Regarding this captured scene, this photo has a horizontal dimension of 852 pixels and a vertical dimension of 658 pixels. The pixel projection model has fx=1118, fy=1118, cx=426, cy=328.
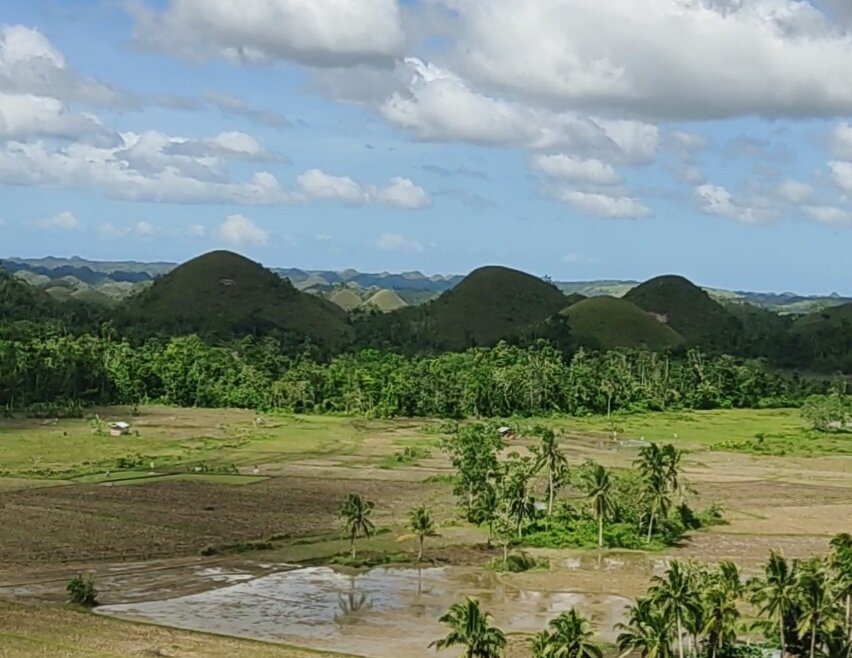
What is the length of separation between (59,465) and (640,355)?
10193cm

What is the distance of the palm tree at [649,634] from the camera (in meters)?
39.0

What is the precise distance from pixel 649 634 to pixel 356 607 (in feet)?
60.2

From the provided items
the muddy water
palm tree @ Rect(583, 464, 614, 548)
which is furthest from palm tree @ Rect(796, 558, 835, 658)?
palm tree @ Rect(583, 464, 614, 548)

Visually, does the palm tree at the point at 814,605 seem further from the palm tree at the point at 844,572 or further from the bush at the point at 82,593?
→ the bush at the point at 82,593

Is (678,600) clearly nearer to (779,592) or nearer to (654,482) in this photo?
(779,592)

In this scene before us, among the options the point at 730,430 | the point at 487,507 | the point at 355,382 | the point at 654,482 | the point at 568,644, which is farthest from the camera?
the point at 355,382

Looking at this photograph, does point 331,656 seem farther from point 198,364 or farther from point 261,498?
point 198,364

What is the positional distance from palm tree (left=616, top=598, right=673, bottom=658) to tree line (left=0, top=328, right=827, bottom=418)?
9815 centimetres

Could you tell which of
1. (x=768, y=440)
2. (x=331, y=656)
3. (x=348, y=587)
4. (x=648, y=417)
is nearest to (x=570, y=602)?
(x=348, y=587)

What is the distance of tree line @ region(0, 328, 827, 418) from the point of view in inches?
5389

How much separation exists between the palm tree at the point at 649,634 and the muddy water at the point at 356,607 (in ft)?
25.1

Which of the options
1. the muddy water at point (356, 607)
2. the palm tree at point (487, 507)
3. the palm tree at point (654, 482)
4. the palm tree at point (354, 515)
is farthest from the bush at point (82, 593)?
the palm tree at point (654, 482)

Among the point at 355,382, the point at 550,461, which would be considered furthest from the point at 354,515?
the point at 355,382

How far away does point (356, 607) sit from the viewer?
53.9m
